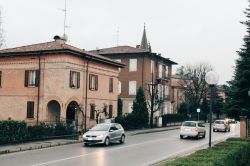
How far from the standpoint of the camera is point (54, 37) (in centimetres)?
4303

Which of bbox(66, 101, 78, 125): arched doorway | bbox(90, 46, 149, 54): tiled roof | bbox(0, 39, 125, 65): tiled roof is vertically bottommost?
bbox(66, 101, 78, 125): arched doorway

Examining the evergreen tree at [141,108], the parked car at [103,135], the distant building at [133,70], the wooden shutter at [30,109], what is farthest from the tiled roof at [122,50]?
the parked car at [103,135]

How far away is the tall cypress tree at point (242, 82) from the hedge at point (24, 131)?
13.6m

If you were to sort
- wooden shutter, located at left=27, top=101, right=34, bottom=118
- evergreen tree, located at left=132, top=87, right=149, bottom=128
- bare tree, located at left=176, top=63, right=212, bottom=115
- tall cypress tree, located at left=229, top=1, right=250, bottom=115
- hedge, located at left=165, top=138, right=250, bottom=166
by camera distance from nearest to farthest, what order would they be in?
1. hedge, located at left=165, top=138, right=250, bottom=166
2. tall cypress tree, located at left=229, top=1, right=250, bottom=115
3. wooden shutter, located at left=27, top=101, right=34, bottom=118
4. evergreen tree, located at left=132, top=87, right=149, bottom=128
5. bare tree, located at left=176, top=63, right=212, bottom=115

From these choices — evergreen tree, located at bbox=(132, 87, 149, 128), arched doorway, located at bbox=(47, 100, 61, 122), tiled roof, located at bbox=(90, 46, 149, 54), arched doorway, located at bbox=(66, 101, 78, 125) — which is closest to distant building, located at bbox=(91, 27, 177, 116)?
tiled roof, located at bbox=(90, 46, 149, 54)

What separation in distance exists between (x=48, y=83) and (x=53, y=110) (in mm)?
3163

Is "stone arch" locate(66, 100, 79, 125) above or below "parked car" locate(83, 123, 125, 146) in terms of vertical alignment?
above

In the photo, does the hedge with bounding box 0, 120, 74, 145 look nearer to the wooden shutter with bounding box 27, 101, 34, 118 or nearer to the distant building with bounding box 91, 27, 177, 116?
the wooden shutter with bounding box 27, 101, 34, 118

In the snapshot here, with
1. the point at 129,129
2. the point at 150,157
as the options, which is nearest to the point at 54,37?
the point at 129,129

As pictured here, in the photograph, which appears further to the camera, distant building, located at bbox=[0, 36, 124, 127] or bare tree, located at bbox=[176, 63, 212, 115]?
bare tree, located at bbox=[176, 63, 212, 115]

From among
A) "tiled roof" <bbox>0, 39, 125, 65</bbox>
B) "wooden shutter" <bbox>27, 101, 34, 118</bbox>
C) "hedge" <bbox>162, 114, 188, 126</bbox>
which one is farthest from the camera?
"hedge" <bbox>162, 114, 188, 126</bbox>

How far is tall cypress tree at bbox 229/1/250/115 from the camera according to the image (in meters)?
28.0

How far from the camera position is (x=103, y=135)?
2548 centimetres

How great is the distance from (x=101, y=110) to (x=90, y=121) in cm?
293
